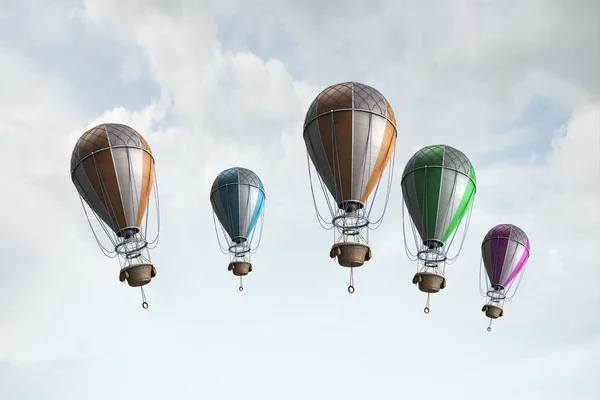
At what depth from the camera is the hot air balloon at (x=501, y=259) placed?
185 feet

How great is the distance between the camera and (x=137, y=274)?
46.3 metres

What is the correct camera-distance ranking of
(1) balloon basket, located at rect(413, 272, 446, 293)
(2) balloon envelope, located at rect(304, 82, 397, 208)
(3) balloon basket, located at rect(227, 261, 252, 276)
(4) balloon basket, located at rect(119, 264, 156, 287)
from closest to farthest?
(2) balloon envelope, located at rect(304, 82, 397, 208) < (4) balloon basket, located at rect(119, 264, 156, 287) < (1) balloon basket, located at rect(413, 272, 446, 293) < (3) balloon basket, located at rect(227, 261, 252, 276)

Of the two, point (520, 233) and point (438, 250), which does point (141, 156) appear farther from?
point (520, 233)

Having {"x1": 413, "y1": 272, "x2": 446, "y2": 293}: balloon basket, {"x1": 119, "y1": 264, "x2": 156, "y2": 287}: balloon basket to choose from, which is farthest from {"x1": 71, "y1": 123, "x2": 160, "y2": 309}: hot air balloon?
{"x1": 413, "y1": 272, "x2": 446, "y2": 293}: balloon basket

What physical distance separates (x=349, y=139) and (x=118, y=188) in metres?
11.4

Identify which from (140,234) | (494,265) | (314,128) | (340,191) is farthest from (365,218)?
(494,265)

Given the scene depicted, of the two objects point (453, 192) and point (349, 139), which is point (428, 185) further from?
point (349, 139)

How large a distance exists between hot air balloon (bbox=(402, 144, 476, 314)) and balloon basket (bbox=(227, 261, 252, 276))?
10.4 metres

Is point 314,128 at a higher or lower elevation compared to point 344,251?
higher

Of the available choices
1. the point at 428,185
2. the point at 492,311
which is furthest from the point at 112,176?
the point at 492,311

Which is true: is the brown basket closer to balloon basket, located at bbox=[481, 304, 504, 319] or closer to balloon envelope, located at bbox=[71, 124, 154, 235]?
balloon envelope, located at bbox=[71, 124, 154, 235]

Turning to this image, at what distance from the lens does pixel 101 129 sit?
156 feet

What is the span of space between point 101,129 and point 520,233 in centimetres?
2603

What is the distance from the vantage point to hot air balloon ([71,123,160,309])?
46.6 metres
